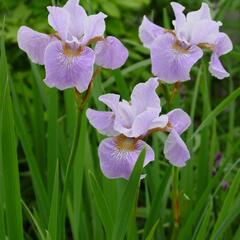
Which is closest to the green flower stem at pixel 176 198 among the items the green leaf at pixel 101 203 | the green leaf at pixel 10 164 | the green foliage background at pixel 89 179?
the green foliage background at pixel 89 179

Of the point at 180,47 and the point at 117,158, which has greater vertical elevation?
the point at 180,47

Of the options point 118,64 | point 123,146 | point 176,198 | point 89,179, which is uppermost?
point 118,64

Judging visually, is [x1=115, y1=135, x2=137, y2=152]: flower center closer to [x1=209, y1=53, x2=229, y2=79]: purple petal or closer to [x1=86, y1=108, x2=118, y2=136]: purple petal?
[x1=86, y1=108, x2=118, y2=136]: purple petal

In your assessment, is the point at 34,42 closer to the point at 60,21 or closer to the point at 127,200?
the point at 60,21

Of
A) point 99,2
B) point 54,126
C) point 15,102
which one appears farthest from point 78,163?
point 99,2

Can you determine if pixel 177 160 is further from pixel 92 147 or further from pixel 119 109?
pixel 92 147

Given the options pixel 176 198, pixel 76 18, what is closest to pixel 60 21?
pixel 76 18

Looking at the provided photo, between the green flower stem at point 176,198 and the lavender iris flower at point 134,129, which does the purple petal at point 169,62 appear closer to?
the lavender iris flower at point 134,129
